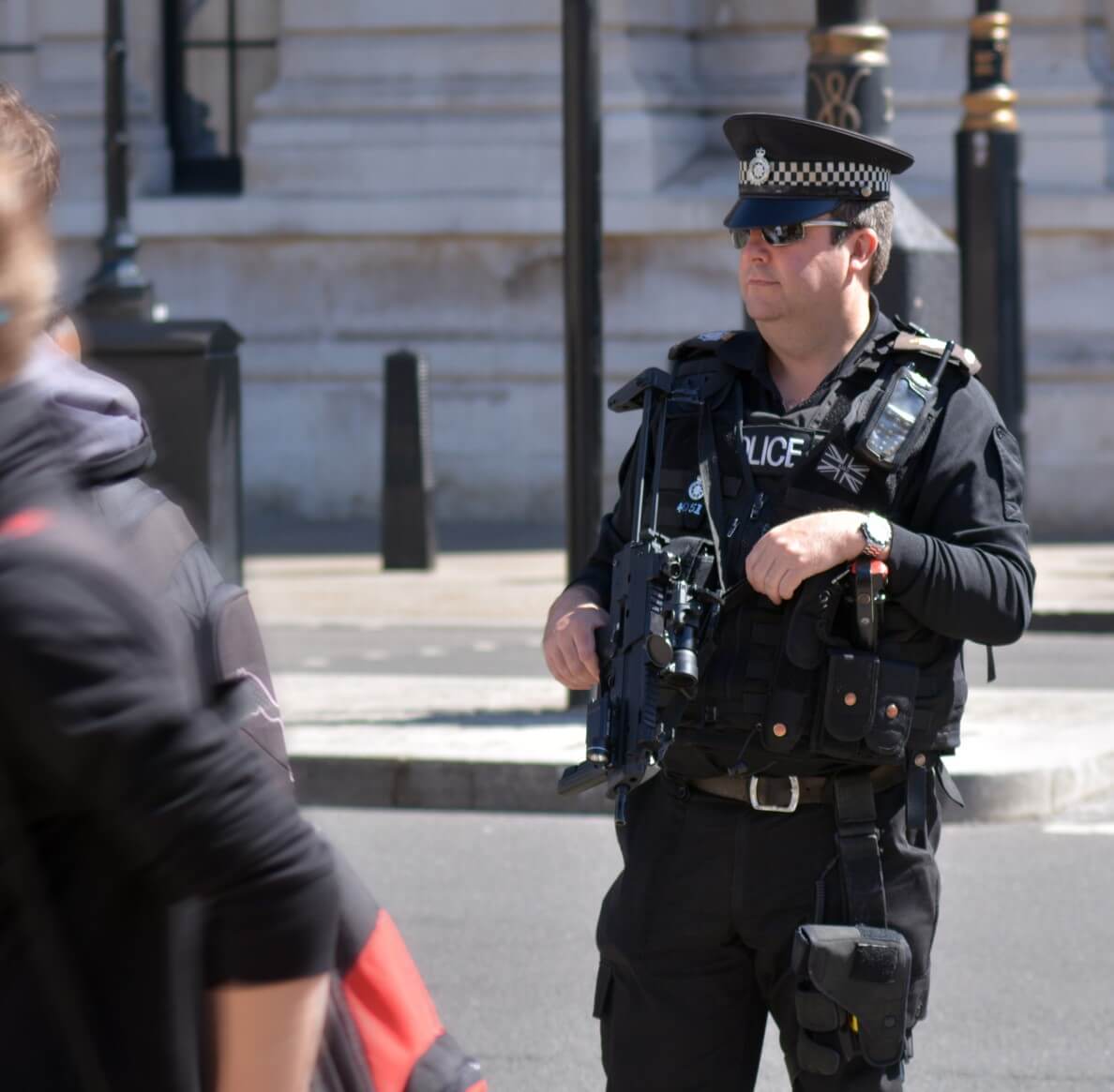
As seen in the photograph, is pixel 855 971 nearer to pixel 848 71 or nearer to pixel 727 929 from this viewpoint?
pixel 727 929

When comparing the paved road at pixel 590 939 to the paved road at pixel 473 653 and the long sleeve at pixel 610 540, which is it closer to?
the long sleeve at pixel 610 540

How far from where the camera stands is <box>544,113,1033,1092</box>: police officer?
3189 mm

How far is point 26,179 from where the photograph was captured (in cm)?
181

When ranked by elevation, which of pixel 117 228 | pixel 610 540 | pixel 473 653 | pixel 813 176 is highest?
pixel 117 228

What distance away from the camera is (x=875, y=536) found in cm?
319

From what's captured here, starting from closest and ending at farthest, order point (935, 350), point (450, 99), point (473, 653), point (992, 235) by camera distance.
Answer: point (935, 350) < point (473, 653) < point (992, 235) < point (450, 99)

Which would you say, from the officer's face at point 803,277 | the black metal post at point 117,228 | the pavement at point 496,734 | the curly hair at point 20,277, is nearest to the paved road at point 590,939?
the pavement at point 496,734

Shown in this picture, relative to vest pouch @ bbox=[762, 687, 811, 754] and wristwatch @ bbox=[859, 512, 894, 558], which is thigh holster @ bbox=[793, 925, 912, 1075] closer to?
vest pouch @ bbox=[762, 687, 811, 754]

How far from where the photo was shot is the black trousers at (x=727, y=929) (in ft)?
10.6

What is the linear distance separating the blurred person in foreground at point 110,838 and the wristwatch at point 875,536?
152 centimetres

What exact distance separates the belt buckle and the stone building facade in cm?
1339

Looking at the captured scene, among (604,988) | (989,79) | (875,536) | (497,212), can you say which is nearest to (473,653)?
(989,79)

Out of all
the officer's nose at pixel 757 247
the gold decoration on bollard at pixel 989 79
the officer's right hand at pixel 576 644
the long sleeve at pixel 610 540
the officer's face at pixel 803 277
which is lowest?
the officer's right hand at pixel 576 644

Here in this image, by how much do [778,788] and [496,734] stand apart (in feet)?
16.2
